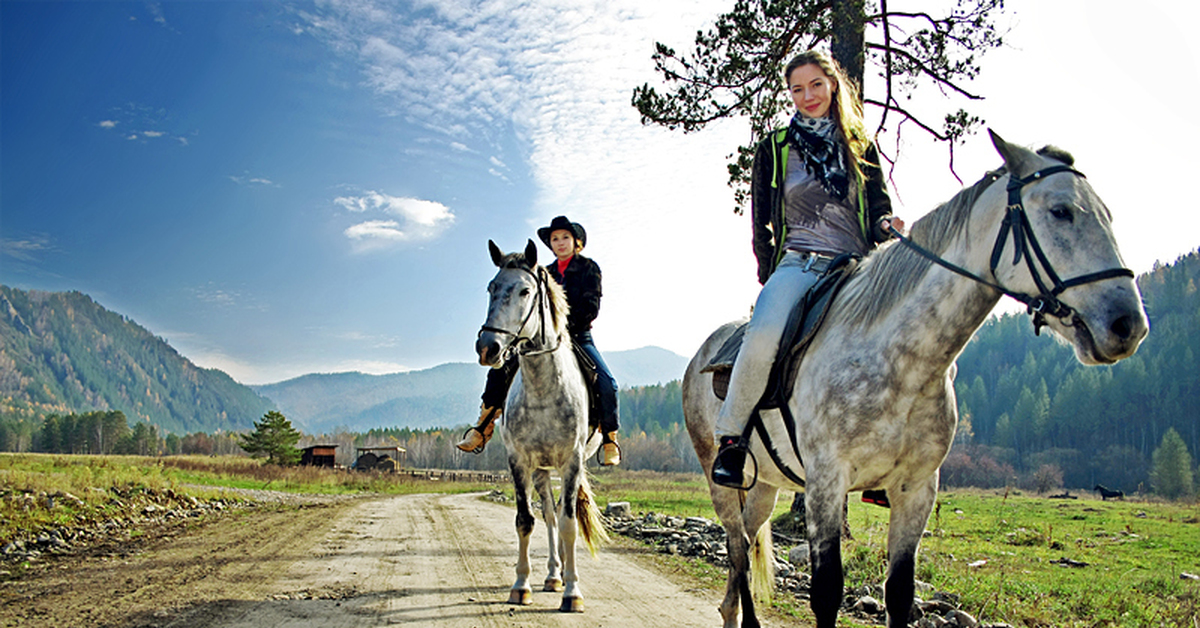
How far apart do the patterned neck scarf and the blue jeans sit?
0.53m

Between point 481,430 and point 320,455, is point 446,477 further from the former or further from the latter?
point 481,430

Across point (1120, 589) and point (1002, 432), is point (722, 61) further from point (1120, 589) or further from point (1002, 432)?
point (1002, 432)

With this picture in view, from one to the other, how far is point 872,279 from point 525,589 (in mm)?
4340

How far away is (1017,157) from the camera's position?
2.59 m

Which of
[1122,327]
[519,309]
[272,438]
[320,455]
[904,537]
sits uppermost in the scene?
[519,309]

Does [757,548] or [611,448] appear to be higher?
[611,448]

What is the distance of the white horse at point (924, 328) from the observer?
2.34m

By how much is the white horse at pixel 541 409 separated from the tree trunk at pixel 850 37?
7713 millimetres

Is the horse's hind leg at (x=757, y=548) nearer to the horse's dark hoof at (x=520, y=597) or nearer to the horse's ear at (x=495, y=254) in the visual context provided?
the horse's dark hoof at (x=520, y=597)

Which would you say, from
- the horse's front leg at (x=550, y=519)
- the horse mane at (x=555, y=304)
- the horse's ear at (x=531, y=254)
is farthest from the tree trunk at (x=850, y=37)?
the horse's front leg at (x=550, y=519)

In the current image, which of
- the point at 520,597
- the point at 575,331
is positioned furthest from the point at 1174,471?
the point at 520,597

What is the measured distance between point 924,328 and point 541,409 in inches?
166

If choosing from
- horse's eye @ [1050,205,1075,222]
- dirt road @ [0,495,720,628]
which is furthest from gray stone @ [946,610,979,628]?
horse's eye @ [1050,205,1075,222]

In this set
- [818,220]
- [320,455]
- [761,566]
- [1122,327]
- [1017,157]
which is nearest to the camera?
[1122,327]
